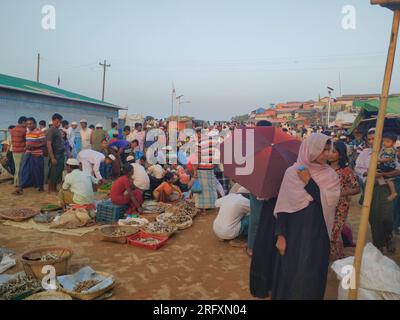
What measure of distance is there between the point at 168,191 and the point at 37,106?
9.76m

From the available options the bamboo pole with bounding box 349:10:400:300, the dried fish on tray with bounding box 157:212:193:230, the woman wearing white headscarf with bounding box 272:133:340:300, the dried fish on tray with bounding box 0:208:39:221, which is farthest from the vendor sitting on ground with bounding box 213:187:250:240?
the dried fish on tray with bounding box 0:208:39:221

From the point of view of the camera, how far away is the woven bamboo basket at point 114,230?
5020 mm

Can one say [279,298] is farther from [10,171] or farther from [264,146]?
[10,171]

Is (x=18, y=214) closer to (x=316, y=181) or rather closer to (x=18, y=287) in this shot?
(x=18, y=287)

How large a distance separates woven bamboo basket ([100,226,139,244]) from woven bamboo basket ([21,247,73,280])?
3.55 feet

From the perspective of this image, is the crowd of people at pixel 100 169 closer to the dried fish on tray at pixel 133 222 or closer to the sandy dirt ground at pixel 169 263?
the dried fish on tray at pixel 133 222

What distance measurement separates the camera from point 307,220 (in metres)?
2.81

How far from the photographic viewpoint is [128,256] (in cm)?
458

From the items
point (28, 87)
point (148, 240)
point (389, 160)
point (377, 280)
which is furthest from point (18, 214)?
point (28, 87)

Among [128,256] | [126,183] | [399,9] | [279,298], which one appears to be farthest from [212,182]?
[399,9]

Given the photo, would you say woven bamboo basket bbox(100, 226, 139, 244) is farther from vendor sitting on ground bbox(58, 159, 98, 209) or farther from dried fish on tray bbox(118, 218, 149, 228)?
vendor sitting on ground bbox(58, 159, 98, 209)

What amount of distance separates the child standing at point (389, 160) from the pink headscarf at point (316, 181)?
6.79ft

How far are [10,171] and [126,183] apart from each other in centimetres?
570

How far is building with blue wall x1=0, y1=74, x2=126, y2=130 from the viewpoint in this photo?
12.7 meters
